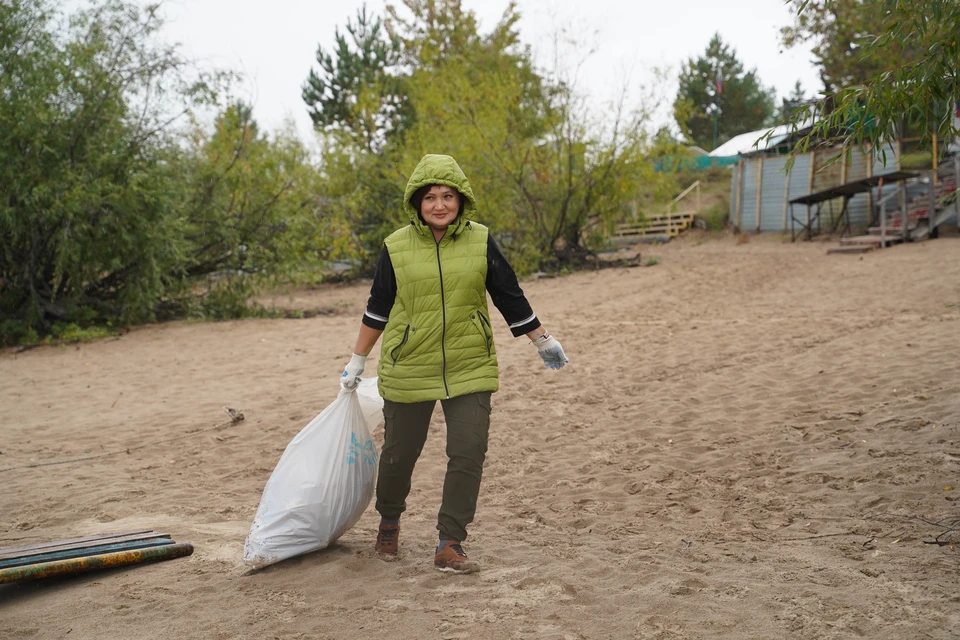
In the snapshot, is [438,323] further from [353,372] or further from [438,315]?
[353,372]

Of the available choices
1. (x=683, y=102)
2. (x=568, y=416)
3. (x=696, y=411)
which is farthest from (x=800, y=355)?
(x=683, y=102)

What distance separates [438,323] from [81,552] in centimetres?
184

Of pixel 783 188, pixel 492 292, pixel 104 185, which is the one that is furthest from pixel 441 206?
pixel 783 188

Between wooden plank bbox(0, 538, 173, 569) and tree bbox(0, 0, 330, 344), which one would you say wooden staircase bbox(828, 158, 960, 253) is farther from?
wooden plank bbox(0, 538, 173, 569)

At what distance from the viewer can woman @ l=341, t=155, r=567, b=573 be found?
362 cm

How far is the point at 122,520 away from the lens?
491cm

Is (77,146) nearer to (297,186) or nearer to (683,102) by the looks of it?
(297,186)

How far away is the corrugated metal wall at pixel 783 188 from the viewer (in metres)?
24.8

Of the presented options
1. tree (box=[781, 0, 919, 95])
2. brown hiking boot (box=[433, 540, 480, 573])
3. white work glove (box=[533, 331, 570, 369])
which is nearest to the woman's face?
white work glove (box=[533, 331, 570, 369])

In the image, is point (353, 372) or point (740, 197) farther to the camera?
point (740, 197)

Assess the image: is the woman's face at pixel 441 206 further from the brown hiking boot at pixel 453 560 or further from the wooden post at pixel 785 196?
the wooden post at pixel 785 196

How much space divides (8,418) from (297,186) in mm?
8722

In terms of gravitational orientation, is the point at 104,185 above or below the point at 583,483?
above

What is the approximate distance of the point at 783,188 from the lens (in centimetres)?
2633
